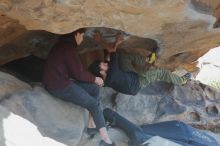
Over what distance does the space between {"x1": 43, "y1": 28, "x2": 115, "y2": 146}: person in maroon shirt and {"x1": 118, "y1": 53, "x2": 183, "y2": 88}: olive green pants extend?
1.18m

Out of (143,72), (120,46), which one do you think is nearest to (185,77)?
(143,72)

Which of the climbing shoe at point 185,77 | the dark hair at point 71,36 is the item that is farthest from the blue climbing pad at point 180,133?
the dark hair at point 71,36

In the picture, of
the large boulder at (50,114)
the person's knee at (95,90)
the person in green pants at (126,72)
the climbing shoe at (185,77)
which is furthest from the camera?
the climbing shoe at (185,77)

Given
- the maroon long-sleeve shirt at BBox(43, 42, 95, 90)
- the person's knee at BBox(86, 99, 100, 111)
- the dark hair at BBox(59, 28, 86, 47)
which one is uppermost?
the dark hair at BBox(59, 28, 86, 47)

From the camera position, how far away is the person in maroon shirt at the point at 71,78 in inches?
205

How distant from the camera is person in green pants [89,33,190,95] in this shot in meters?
6.02

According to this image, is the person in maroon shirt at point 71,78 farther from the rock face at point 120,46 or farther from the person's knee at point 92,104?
the rock face at point 120,46

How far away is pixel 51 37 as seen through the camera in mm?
6180

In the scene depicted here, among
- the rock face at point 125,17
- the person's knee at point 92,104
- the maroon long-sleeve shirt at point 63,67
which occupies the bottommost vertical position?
the person's knee at point 92,104

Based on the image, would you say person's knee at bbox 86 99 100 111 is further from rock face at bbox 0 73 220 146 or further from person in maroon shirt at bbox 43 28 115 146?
rock face at bbox 0 73 220 146

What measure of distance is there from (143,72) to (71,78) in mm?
1563

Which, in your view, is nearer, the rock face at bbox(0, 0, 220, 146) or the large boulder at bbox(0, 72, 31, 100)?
the rock face at bbox(0, 0, 220, 146)

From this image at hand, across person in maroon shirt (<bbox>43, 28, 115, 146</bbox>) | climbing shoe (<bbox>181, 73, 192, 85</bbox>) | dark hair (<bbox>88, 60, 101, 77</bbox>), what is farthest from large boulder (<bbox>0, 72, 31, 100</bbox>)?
climbing shoe (<bbox>181, 73, 192, 85</bbox>)

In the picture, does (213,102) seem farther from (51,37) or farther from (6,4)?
(6,4)
